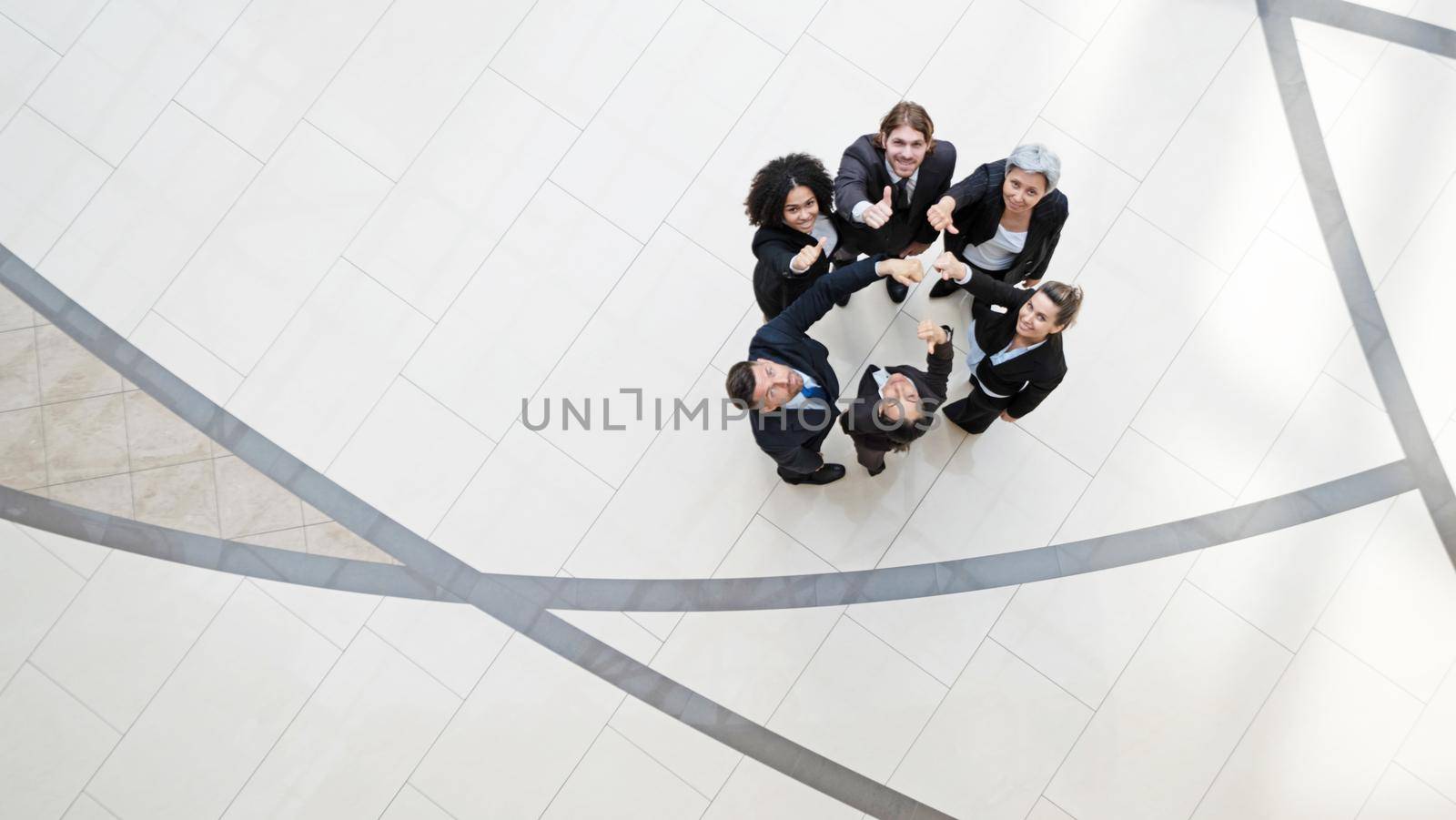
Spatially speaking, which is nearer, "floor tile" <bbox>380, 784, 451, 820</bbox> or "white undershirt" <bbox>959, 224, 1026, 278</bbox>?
"white undershirt" <bbox>959, 224, 1026, 278</bbox>

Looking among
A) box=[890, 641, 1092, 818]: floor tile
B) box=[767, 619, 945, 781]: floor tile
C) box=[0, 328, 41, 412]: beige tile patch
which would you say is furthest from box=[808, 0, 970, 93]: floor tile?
box=[0, 328, 41, 412]: beige tile patch

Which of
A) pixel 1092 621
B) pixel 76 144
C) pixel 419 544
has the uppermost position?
pixel 1092 621

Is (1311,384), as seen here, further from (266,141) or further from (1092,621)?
(266,141)

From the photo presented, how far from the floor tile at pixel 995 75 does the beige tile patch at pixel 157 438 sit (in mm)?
3761

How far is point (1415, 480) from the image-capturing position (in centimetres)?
436

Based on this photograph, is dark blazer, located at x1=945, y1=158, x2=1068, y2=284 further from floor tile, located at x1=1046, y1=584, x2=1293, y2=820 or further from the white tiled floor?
floor tile, located at x1=1046, y1=584, x2=1293, y2=820

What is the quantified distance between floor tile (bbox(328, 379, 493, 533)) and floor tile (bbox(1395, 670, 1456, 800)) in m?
4.66

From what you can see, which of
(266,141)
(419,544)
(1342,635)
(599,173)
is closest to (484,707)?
(419,544)

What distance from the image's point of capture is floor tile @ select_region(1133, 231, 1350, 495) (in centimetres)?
436

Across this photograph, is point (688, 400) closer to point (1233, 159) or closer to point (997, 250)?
point (997, 250)

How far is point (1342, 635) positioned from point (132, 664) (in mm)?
5817

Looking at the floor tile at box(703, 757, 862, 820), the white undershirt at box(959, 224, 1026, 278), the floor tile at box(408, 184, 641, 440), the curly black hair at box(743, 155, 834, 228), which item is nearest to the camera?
the curly black hair at box(743, 155, 834, 228)

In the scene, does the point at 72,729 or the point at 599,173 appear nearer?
the point at 72,729

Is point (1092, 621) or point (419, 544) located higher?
point (1092, 621)
